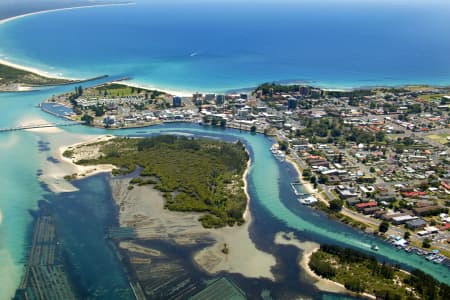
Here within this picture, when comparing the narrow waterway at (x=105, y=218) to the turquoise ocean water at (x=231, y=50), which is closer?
the narrow waterway at (x=105, y=218)

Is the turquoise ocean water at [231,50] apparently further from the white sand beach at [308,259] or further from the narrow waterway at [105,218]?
the white sand beach at [308,259]

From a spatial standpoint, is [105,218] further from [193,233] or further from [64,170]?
[64,170]

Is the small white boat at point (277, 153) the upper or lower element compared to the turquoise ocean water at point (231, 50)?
lower

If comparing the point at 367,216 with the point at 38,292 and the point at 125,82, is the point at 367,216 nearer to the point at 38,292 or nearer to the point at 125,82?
the point at 38,292

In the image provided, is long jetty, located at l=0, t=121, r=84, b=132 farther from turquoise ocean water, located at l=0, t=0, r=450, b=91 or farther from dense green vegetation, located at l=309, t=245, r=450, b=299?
dense green vegetation, located at l=309, t=245, r=450, b=299

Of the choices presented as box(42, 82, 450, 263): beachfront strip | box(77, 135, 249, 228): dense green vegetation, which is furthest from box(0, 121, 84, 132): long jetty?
box(77, 135, 249, 228): dense green vegetation

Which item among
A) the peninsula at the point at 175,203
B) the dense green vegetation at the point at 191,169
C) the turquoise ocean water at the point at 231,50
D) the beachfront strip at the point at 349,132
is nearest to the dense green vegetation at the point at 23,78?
the turquoise ocean water at the point at 231,50
